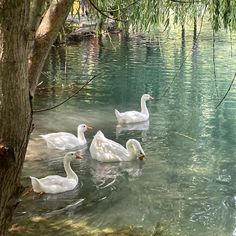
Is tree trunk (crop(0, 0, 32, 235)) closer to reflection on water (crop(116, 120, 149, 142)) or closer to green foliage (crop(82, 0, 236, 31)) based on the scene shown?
green foliage (crop(82, 0, 236, 31))

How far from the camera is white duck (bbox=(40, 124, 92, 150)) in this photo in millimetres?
9234

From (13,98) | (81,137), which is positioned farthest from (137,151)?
(13,98)

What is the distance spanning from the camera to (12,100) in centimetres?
157

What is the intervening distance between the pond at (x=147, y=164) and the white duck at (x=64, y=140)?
0.53 feet

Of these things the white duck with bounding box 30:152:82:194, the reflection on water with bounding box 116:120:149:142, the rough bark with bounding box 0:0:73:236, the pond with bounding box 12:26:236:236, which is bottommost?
the reflection on water with bounding box 116:120:149:142

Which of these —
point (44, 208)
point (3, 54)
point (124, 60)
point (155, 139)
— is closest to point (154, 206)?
point (44, 208)

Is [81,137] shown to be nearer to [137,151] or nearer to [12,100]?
[137,151]

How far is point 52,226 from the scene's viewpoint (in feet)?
19.0

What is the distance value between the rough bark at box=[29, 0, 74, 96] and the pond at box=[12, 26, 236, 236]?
836 millimetres

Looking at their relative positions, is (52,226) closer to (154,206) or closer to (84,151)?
(154,206)

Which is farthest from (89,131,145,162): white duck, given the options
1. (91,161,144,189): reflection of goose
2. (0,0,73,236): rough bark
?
(0,0,73,236): rough bark

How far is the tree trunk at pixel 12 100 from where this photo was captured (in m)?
1.52

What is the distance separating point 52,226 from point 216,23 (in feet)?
11.7

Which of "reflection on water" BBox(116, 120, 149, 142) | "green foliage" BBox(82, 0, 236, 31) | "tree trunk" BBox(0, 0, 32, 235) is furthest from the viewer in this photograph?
"reflection on water" BBox(116, 120, 149, 142)
